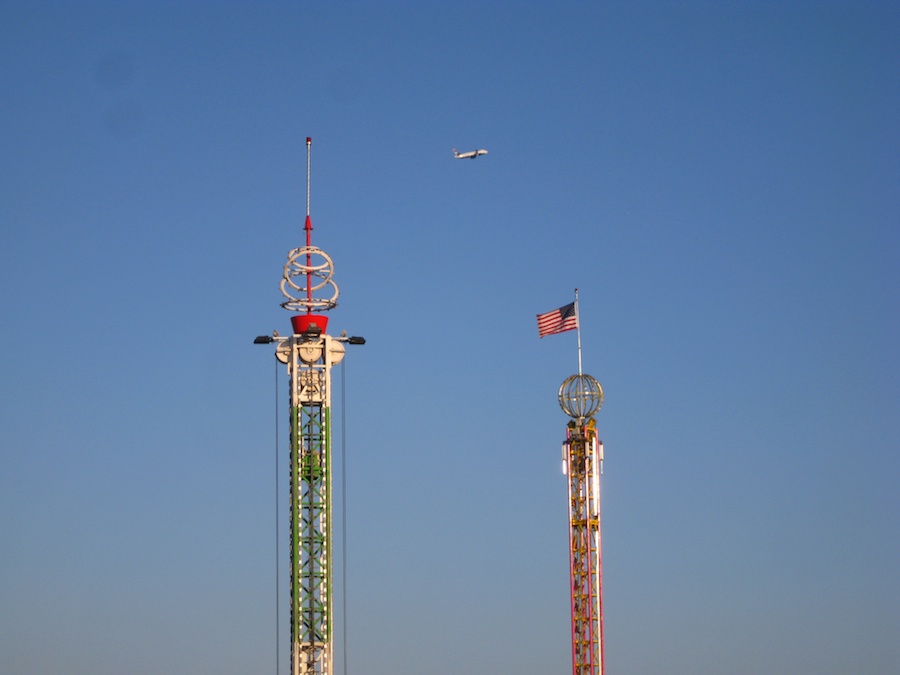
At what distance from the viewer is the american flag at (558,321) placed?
19850 centimetres

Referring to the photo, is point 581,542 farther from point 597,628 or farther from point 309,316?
point 309,316

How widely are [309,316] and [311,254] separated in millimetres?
5375

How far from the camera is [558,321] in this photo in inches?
7835

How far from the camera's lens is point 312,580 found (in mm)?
174750

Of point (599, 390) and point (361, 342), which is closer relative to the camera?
point (361, 342)

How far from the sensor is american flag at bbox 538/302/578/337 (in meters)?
198

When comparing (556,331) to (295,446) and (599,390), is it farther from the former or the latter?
(295,446)

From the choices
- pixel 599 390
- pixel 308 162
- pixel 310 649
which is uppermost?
pixel 308 162

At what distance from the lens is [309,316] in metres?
180

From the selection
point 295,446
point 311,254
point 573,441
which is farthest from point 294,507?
point 573,441

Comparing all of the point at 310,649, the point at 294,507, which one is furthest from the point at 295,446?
the point at 310,649

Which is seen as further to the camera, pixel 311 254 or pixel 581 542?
pixel 581 542

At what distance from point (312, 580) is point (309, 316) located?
827 inches

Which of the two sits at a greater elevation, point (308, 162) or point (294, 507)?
point (308, 162)
